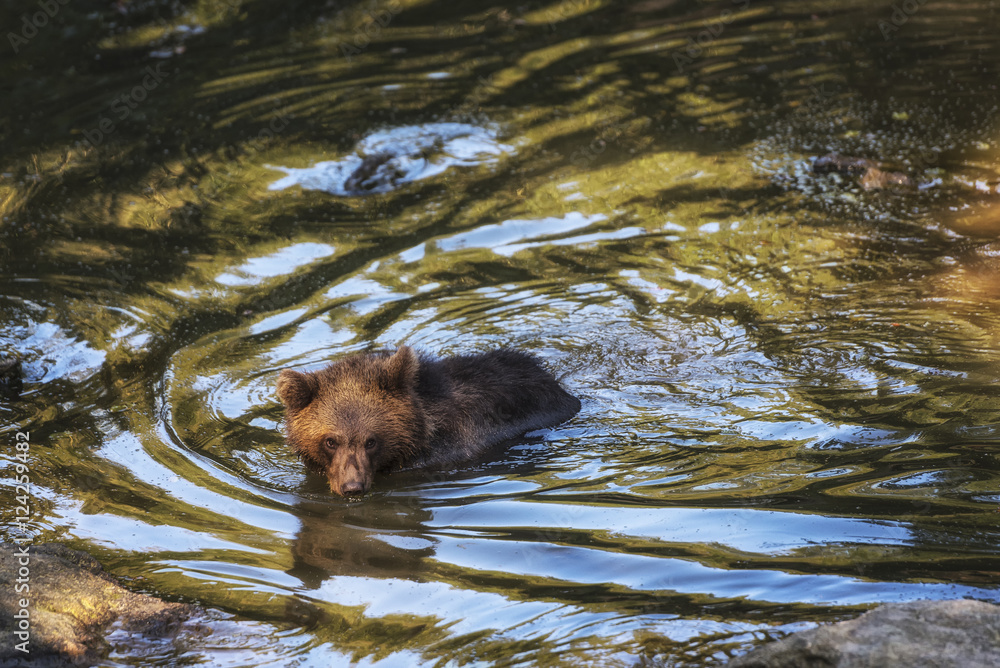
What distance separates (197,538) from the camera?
6.69 meters

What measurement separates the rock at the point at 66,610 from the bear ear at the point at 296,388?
1.92m

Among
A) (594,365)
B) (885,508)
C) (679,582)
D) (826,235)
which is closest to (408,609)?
(679,582)

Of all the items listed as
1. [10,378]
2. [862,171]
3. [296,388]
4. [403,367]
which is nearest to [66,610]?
[296,388]

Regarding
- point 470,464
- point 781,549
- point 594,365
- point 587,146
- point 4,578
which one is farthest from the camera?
point 587,146

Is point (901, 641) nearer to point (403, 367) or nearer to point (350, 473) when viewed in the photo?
point (350, 473)

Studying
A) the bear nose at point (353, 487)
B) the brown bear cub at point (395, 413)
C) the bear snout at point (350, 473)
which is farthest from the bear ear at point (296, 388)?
the bear nose at point (353, 487)

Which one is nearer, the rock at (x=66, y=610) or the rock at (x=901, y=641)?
the rock at (x=901, y=641)

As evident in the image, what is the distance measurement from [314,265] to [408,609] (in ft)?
21.1

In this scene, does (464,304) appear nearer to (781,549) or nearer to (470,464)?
(470,464)

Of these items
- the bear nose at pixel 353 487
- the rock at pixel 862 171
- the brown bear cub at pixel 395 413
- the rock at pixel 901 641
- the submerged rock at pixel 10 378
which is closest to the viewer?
the rock at pixel 901 641

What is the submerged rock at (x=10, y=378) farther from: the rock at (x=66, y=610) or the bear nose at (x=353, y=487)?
the bear nose at (x=353, y=487)

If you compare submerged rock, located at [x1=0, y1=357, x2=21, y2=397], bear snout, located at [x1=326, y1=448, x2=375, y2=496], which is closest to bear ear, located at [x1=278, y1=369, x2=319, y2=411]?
bear snout, located at [x1=326, y1=448, x2=375, y2=496]

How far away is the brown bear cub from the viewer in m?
7.43

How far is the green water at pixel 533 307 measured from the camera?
5871 mm
